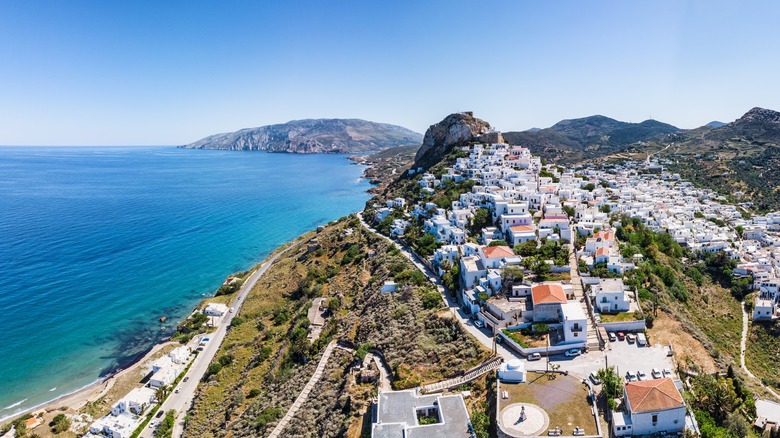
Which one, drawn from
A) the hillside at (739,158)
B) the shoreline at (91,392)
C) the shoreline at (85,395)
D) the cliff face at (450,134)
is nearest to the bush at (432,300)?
the shoreline at (91,392)

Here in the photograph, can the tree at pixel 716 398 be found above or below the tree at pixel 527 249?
below

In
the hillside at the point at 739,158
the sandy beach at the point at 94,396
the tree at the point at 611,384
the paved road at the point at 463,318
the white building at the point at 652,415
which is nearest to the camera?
the white building at the point at 652,415

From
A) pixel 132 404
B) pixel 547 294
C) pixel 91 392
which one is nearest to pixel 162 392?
pixel 132 404

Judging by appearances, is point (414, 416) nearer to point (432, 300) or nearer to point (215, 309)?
point (432, 300)

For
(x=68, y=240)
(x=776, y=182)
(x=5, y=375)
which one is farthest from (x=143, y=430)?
(x=776, y=182)

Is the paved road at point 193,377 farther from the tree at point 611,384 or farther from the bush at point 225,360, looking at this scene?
the tree at point 611,384

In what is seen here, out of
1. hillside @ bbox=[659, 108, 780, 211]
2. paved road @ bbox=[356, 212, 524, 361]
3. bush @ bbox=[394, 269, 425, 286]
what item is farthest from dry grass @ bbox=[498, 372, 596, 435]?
hillside @ bbox=[659, 108, 780, 211]
